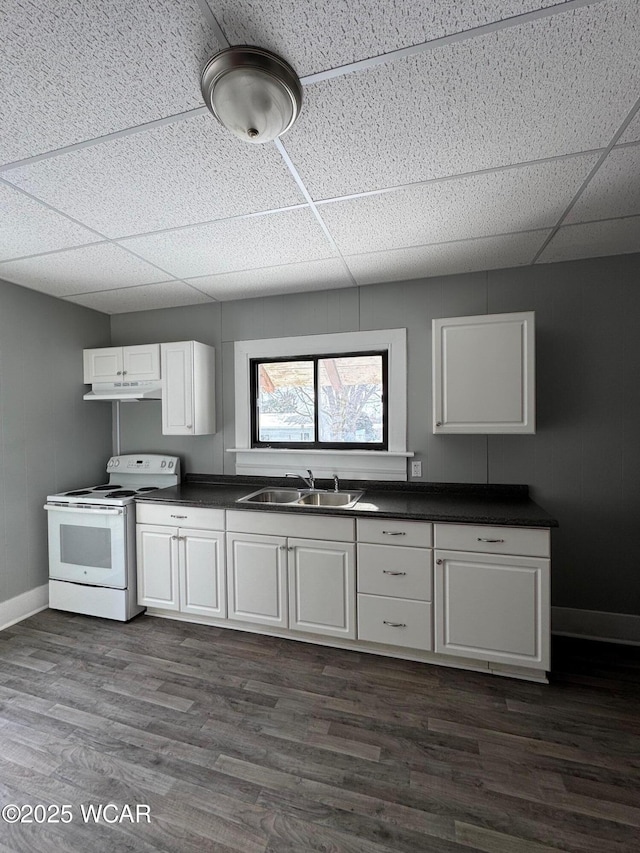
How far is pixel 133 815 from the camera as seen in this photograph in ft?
4.76

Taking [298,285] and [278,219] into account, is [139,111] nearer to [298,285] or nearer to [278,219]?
[278,219]

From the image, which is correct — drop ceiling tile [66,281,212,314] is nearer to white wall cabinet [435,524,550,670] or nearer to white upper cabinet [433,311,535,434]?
white upper cabinet [433,311,535,434]

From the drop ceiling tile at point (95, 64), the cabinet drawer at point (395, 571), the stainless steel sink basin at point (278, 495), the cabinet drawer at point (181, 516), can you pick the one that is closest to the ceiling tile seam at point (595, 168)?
the drop ceiling tile at point (95, 64)

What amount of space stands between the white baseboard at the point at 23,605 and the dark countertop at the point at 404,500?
111 cm

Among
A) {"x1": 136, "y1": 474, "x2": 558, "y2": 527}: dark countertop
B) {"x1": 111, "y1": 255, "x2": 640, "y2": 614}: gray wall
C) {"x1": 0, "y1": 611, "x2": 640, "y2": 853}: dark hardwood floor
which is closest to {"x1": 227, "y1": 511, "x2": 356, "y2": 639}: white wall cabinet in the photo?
{"x1": 136, "y1": 474, "x2": 558, "y2": 527}: dark countertop

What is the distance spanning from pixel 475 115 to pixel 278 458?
8.17ft

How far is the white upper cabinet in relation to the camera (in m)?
2.38

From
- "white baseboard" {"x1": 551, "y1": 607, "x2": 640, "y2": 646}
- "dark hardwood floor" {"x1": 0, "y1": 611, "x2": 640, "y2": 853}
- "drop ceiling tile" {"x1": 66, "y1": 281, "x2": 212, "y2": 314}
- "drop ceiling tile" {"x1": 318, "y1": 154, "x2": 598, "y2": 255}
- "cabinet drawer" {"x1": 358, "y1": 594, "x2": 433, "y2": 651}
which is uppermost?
"drop ceiling tile" {"x1": 318, "y1": 154, "x2": 598, "y2": 255}

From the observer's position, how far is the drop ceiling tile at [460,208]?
5.57 ft

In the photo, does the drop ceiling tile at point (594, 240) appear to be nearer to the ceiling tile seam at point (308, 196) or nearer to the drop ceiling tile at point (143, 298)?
the ceiling tile seam at point (308, 196)

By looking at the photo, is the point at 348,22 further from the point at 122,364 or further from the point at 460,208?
the point at 122,364

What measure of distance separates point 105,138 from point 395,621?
2689 millimetres

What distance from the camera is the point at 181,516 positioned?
2.81 m

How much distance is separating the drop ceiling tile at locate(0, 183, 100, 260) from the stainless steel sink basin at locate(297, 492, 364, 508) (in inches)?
83.5
